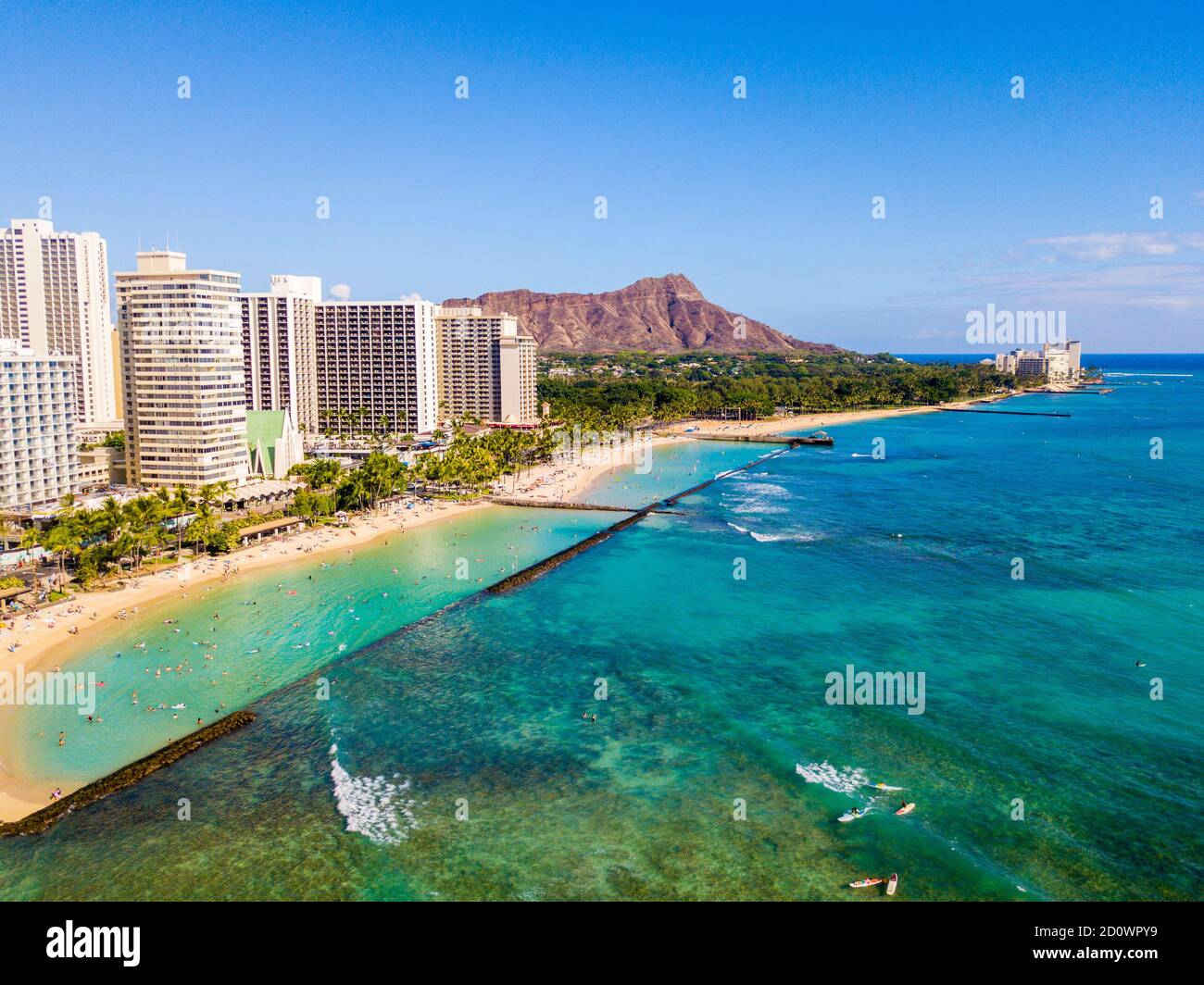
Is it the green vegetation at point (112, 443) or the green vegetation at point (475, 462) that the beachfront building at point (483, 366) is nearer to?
the green vegetation at point (475, 462)

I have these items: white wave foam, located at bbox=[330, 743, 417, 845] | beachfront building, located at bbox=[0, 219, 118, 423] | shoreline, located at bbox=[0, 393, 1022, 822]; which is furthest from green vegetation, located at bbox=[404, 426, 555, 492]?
white wave foam, located at bbox=[330, 743, 417, 845]

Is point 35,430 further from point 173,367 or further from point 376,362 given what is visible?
point 376,362

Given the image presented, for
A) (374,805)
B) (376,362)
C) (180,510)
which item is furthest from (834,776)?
(376,362)

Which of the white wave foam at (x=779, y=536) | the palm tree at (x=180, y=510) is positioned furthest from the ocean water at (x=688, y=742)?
the palm tree at (x=180, y=510)

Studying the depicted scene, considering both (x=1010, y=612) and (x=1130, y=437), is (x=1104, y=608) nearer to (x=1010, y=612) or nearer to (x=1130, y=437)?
(x=1010, y=612)
